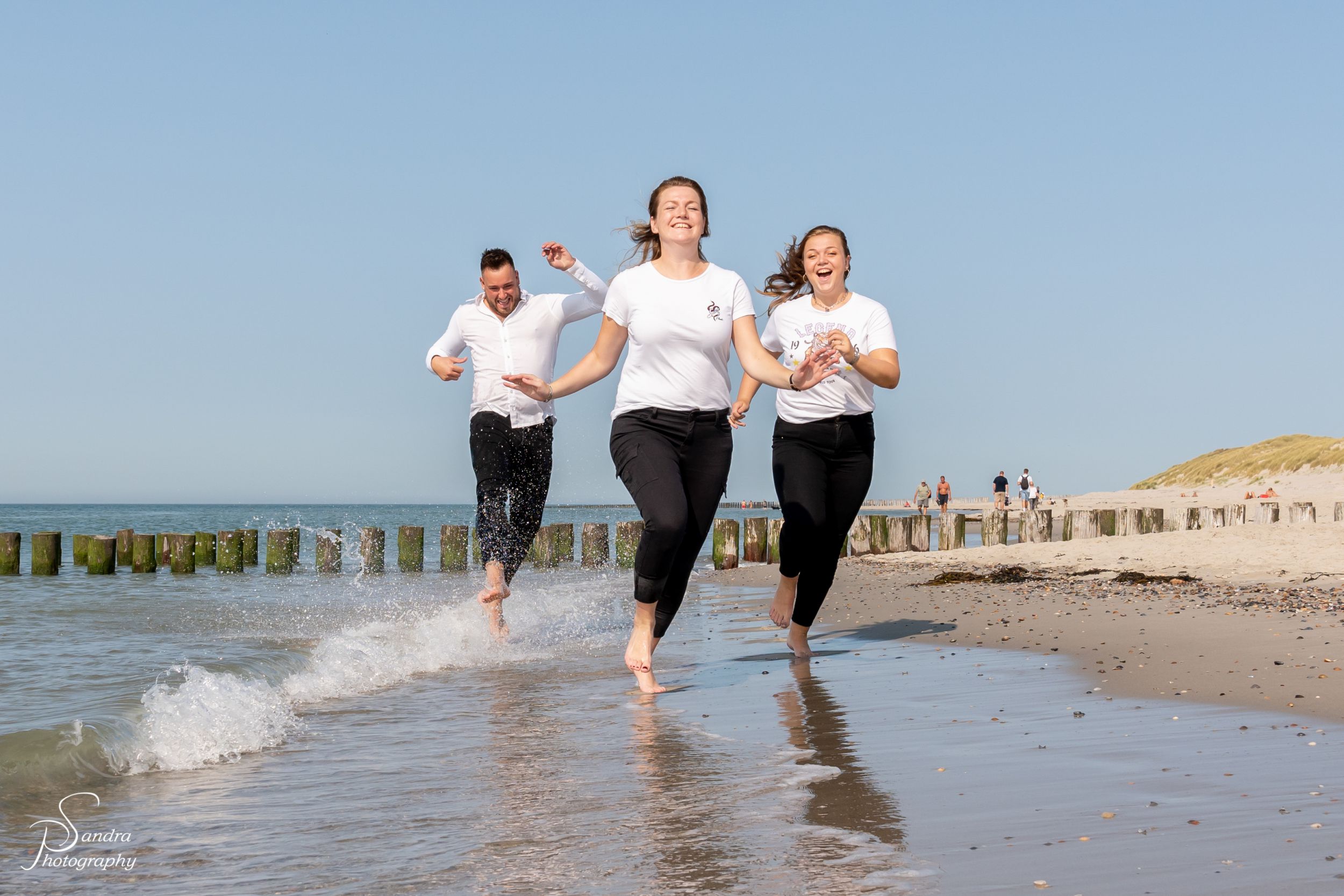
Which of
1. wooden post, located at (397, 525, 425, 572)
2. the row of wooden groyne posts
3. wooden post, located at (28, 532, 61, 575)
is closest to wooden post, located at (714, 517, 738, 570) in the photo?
the row of wooden groyne posts

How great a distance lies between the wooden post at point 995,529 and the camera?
19.3 metres

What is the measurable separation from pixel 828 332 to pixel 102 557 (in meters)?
16.0

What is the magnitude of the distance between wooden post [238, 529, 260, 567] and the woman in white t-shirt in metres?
15.4

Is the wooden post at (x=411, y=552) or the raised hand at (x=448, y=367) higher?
the raised hand at (x=448, y=367)

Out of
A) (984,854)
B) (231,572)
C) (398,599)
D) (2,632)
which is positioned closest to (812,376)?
(984,854)

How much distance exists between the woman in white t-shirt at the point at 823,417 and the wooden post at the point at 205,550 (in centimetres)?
1541

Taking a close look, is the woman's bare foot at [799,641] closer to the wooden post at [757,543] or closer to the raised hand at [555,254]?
the raised hand at [555,254]

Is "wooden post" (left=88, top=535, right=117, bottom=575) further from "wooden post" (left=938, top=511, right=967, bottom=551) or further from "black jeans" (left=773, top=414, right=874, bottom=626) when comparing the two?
"black jeans" (left=773, top=414, right=874, bottom=626)

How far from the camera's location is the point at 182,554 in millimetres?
18594

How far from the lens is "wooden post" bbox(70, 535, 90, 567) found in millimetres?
19062

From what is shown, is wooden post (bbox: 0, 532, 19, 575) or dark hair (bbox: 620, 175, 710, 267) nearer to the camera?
dark hair (bbox: 620, 175, 710, 267)

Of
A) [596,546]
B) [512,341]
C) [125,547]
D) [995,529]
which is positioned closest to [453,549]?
[596,546]

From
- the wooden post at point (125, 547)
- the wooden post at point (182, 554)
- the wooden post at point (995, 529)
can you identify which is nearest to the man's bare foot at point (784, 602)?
the wooden post at point (995, 529)

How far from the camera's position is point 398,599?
12.9 meters
